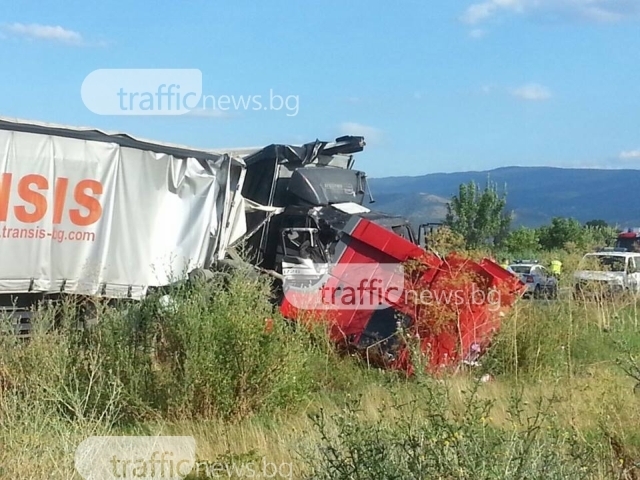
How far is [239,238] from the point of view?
40.2 ft

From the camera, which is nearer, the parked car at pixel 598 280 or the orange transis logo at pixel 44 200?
the orange transis logo at pixel 44 200

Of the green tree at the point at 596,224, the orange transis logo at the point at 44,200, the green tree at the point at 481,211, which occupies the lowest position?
the green tree at the point at 596,224

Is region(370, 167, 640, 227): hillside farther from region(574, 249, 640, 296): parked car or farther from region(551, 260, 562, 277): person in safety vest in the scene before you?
Result: region(551, 260, 562, 277): person in safety vest

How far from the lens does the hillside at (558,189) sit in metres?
107

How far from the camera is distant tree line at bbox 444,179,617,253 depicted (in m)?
42.3

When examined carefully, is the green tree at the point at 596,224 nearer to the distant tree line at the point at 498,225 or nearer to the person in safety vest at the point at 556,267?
the distant tree line at the point at 498,225

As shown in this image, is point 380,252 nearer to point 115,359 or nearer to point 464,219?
point 115,359

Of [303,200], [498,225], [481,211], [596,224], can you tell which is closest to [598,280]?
[303,200]

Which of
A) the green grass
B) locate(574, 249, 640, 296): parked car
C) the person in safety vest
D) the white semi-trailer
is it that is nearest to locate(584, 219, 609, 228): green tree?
locate(574, 249, 640, 296): parked car

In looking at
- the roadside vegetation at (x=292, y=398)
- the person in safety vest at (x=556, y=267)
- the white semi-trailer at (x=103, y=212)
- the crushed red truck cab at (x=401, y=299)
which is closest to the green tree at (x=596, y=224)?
the person in safety vest at (x=556, y=267)

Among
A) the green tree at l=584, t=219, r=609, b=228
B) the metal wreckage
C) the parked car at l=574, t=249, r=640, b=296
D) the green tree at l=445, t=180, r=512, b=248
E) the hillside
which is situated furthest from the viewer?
the hillside

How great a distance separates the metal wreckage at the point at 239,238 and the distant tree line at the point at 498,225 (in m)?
29.7

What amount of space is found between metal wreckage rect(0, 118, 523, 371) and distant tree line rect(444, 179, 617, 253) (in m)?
29.7

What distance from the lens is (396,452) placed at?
3.92 metres
